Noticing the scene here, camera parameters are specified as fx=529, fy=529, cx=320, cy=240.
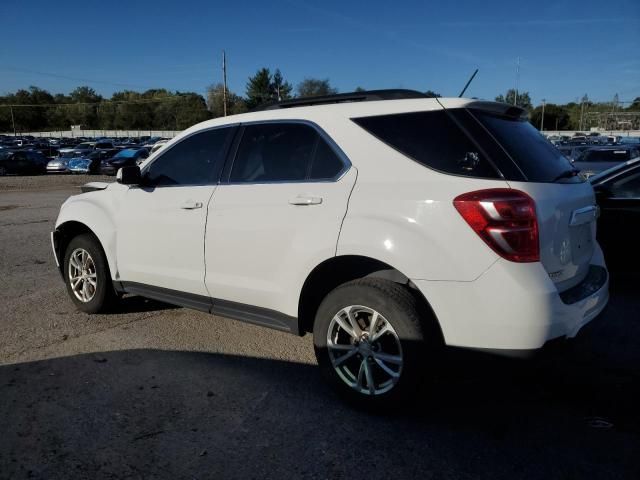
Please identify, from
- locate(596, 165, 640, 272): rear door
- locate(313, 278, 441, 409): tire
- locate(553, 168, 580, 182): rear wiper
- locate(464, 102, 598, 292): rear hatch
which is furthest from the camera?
locate(596, 165, 640, 272): rear door

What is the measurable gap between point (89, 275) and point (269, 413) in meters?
2.65

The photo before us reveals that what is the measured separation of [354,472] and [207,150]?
8.69ft

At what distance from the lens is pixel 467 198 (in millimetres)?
2777

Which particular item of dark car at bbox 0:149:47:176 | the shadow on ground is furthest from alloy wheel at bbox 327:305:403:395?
dark car at bbox 0:149:47:176

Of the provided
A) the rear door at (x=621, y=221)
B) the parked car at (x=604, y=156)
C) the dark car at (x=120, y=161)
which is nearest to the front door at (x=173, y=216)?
the rear door at (x=621, y=221)

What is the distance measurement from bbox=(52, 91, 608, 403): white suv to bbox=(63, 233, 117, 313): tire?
→ 2.77ft

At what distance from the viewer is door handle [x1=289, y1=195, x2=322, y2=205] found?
3.29 metres

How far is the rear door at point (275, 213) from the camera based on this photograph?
10.7 ft

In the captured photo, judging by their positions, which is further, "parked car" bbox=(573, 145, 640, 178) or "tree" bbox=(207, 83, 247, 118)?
"tree" bbox=(207, 83, 247, 118)

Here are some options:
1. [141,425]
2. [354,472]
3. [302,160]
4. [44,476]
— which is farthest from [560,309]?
[44,476]

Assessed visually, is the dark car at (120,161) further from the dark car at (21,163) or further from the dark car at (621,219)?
the dark car at (621,219)

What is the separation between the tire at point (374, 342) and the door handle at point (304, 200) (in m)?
0.55

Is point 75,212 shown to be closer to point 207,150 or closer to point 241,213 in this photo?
point 207,150

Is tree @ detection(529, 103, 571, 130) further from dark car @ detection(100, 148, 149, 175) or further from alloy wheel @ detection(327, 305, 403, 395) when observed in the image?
alloy wheel @ detection(327, 305, 403, 395)
